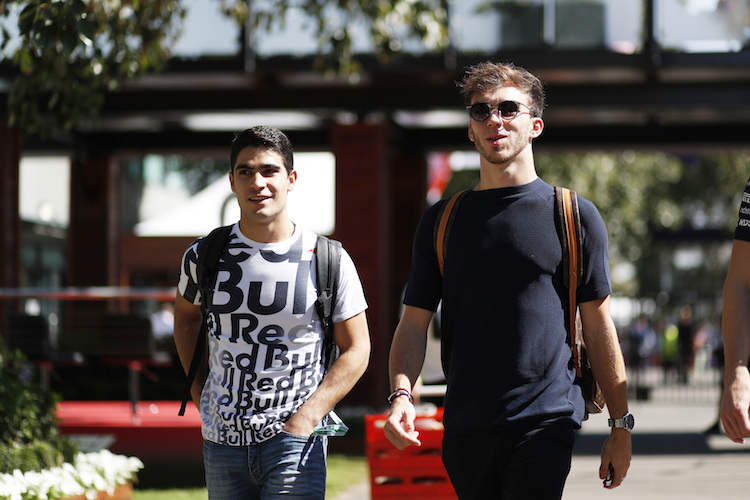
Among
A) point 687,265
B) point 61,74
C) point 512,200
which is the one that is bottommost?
point 687,265

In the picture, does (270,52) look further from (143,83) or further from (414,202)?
(414,202)

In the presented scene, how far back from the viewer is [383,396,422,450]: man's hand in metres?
3.38

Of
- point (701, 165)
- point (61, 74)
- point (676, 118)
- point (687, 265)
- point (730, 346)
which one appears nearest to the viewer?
point (730, 346)

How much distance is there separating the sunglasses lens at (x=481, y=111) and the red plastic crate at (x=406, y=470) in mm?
2598

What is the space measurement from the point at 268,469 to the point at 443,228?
1030 mm

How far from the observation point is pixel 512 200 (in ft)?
11.8

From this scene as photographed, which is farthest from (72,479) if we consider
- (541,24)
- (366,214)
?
(541,24)

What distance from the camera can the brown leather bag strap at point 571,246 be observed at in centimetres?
354

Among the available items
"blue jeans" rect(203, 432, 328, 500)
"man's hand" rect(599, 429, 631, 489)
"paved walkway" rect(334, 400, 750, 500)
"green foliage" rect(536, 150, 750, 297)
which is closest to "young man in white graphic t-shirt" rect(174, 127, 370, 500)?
"blue jeans" rect(203, 432, 328, 500)

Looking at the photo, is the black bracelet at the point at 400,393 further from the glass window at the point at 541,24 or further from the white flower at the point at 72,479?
the glass window at the point at 541,24

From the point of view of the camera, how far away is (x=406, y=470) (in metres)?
5.80

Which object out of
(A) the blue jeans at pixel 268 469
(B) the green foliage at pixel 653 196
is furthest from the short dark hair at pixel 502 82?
(B) the green foliage at pixel 653 196

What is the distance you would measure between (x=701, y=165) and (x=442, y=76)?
137 ft

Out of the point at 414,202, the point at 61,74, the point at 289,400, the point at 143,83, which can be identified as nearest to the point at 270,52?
the point at 143,83
